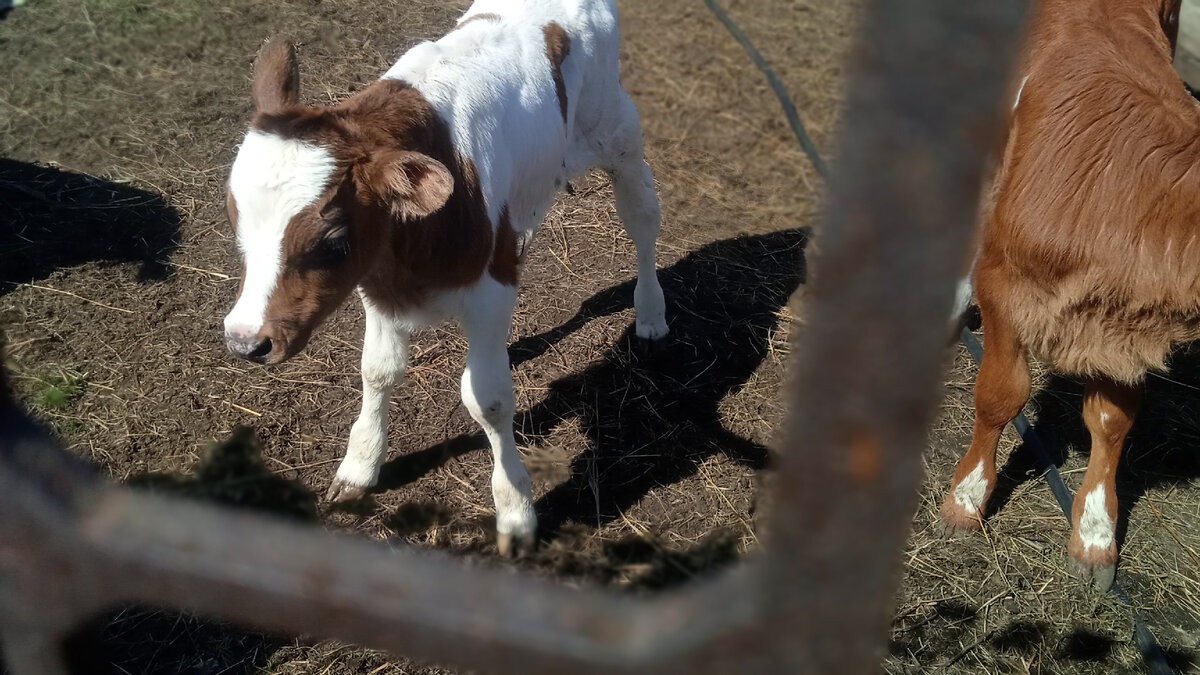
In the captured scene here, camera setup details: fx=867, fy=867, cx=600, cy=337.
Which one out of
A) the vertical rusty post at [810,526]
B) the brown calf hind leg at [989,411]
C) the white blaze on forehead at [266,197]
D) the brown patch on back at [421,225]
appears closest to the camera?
the vertical rusty post at [810,526]

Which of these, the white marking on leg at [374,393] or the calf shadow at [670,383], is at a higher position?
the white marking on leg at [374,393]

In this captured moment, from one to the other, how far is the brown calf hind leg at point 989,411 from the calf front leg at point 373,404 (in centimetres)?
227

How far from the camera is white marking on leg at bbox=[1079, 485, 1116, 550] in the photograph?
354 cm

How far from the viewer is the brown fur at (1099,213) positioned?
9.36 ft

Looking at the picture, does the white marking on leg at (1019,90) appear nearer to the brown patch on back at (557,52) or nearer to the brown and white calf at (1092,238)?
the brown and white calf at (1092,238)

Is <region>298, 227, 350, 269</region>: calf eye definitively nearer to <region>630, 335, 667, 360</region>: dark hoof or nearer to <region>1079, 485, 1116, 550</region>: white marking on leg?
<region>630, 335, 667, 360</region>: dark hoof

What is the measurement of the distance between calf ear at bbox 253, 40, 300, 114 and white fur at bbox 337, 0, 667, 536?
14.0 inches

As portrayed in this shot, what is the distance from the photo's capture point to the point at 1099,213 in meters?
2.96

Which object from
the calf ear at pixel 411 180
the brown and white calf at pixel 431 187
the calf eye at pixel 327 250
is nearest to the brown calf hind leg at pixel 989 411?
the brown and white calf at pixel 431 187

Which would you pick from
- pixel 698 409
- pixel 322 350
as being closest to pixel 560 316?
pixel 698 409

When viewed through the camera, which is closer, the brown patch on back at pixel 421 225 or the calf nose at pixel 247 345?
the calf nose at pixel 247 345

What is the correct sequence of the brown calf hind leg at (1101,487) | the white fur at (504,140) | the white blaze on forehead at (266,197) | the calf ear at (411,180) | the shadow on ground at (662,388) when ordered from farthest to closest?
the shadow on ground at (662,388) < the brown calf hind leg at (1101,487) < the white fur at (504,140) < the calf ear at (411,180) < the white blaze on forehead at (266,197)

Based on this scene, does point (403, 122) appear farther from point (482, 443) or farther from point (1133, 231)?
point (1133, 231)

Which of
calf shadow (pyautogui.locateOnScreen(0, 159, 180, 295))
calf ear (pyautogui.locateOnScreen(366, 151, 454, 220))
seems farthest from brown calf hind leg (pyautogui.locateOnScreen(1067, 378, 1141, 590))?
calf shadow (pyautogui.locateOnScreen(0, 159, 180, 295))
